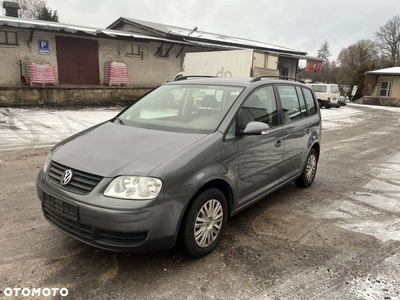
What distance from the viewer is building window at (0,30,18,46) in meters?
14.1

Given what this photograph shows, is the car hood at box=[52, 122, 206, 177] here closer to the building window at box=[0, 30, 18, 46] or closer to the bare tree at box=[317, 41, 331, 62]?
the building window at box=[0, 30, 18, 46]

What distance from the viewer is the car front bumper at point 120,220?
97.3 inches

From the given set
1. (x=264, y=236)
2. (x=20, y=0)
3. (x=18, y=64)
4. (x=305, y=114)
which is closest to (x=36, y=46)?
(x=18, y=64)

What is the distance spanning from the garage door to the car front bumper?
49.5 feet

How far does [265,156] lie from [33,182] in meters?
Answer: 3.65

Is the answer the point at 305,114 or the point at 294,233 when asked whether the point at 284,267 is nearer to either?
the point at 294,233

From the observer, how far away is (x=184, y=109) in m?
3.72

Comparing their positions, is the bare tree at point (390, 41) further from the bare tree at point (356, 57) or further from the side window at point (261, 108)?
the side window at point (261, 108)

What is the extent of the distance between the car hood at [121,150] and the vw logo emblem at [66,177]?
2.3 inches

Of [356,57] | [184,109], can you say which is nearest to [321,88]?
[184,109]

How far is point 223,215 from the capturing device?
10.6 feet

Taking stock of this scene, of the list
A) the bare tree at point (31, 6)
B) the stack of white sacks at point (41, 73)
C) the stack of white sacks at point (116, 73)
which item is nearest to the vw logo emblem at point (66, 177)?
the stack of white sacks at point (41, 73)

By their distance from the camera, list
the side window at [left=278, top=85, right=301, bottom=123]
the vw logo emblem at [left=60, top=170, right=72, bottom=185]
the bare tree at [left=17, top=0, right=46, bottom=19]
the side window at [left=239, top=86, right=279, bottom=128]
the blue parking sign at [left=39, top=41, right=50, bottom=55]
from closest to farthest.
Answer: the vw logo emblem at [left=60, top=170, right=72, bottom=185] → the side window at [left=239, top=86, right=279, bottom=128] → the side window at [left=278, top=85, right=301, bottom=123] → the blue parking sign at [left=39, top=41, right=50, bottom=55] → the bare tree at [left=17, top=0, right=46, bottom=19]

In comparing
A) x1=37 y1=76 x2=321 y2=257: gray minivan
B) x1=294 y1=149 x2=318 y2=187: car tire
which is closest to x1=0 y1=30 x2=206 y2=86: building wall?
x1=37 y1=76 x2=321 y2=257: gray minivan
